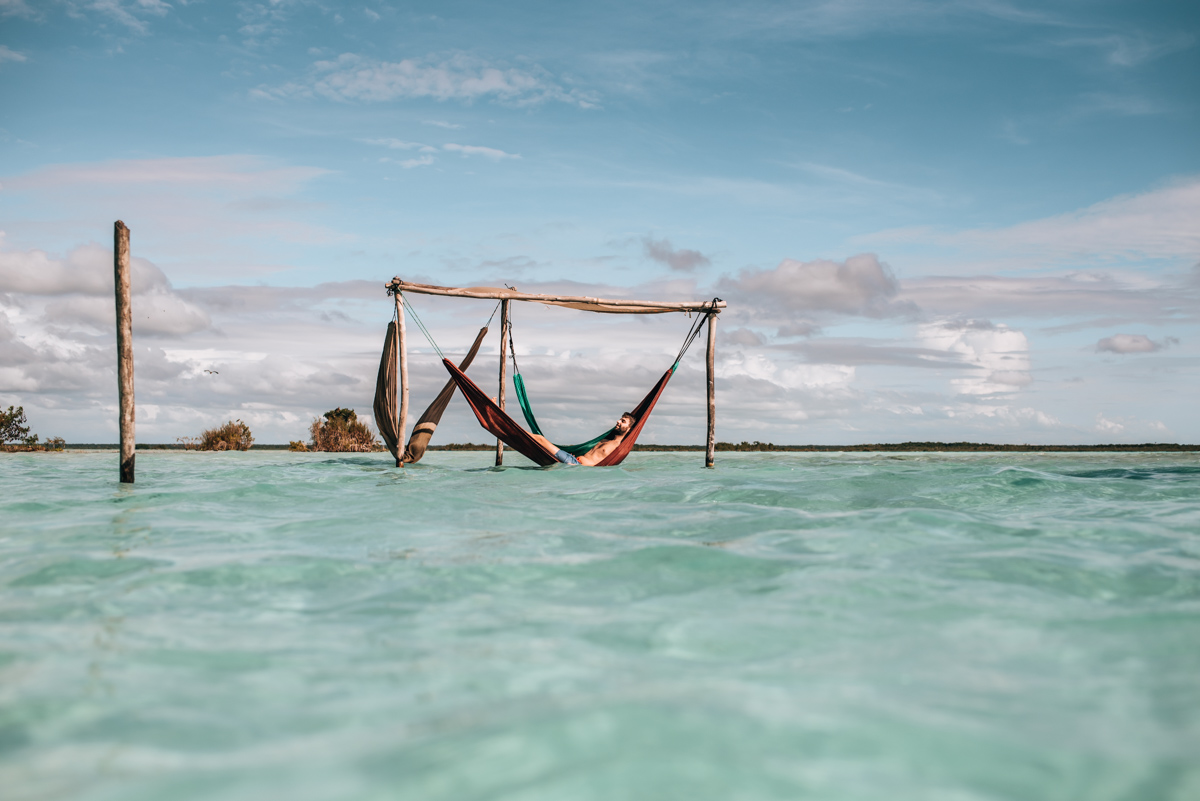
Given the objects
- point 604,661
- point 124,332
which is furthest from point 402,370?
point 604,661

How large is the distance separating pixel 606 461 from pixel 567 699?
11.3 meters

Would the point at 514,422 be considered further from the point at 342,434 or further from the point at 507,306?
the point at 342,434

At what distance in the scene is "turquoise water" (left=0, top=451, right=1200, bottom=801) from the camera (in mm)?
2141

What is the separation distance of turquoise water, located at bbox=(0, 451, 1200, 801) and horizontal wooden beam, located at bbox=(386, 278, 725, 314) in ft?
24.7

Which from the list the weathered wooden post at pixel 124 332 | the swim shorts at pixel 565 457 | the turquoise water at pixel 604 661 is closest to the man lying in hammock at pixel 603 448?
the swim shorts at pixel 565 457

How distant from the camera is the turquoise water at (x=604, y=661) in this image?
2141mm

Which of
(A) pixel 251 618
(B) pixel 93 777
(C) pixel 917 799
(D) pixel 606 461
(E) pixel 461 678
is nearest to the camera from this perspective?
(C) pixel 917 799

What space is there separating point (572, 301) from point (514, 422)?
2546 mm

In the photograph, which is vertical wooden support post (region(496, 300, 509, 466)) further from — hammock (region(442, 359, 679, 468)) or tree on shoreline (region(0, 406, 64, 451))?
tree on shoreline (region(0, 406, 64, 451))

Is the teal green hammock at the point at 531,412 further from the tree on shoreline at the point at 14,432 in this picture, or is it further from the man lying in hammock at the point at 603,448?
the tree on shoreline at the point at 14,432

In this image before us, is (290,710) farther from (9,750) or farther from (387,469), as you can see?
(387,469)

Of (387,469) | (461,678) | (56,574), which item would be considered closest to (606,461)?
(387,469)

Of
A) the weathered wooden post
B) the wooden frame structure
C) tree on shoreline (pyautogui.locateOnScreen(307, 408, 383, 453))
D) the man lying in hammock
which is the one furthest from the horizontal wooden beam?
tree on shoreline (pyautogui.locateOnScreen(307, 408, 383, 453))

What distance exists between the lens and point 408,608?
12.8 ft
